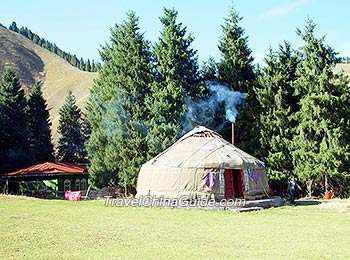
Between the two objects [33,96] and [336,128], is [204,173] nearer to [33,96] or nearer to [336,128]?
[336,128]

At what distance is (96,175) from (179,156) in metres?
7.49

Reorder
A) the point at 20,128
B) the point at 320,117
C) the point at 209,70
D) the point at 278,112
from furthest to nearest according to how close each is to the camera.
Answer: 1. the point at 20,128
2. the point at 209,70
3. the point at 278,112
4. the point at 320,117

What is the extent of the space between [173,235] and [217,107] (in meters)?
15.9

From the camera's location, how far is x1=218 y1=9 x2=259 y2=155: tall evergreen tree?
24.4 metres

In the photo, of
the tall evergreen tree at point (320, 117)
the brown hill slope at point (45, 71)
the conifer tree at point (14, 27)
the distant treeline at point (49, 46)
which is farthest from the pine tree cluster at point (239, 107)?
the conifer tree at point (14, 27)

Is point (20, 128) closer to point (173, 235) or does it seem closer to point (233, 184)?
point (233, 184)

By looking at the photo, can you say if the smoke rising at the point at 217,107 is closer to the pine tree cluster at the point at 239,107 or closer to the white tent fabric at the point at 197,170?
the pine tree cluster at the point at 239,107

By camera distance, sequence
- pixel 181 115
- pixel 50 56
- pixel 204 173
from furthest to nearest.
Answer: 1. pixel 50 56
2. pixel 181 115
3. pixel 204 173

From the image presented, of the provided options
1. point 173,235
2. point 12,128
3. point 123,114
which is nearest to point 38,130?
point 12,128

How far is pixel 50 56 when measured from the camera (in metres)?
105

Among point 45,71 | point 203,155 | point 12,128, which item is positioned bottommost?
point 203,155

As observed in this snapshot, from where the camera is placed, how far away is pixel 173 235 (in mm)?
9664

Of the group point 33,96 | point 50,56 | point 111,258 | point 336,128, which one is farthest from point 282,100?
point 50,56

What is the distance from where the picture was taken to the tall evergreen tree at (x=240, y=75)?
79.9 ft
